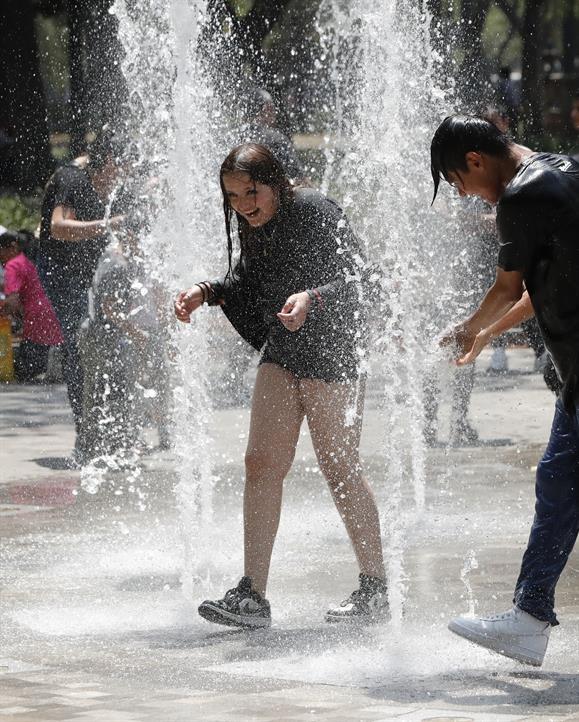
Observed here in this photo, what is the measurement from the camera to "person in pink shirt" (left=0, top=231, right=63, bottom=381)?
531 inches

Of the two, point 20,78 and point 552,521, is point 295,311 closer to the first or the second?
point 552,521

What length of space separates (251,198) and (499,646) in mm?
1758

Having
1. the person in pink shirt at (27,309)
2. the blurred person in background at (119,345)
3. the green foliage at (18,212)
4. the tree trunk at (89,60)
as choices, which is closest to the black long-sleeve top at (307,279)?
the blurred person in background at (119,345)

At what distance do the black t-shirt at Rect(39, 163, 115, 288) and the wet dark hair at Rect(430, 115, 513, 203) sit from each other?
17.9ft

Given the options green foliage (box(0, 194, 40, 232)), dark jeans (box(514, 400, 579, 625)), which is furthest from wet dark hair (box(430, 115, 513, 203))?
green foliage (box(0, 194, 40, 232))

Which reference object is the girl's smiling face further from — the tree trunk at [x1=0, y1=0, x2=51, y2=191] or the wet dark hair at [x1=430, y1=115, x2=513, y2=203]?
the tree trunk at [x1=0, y1=0, x2=51, y2=191]

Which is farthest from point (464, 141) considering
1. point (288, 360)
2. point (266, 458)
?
point (266, 458)

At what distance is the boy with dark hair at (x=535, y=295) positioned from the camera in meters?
4.62

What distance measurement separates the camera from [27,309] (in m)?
13.5

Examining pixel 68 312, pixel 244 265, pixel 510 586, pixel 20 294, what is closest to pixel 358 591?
pixel 510 586

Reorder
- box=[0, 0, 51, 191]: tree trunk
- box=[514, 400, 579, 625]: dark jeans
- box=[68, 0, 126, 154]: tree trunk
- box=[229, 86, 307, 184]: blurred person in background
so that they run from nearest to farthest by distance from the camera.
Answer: box=[514, 400, 579, 625]: dark jeans, box=[229, 86, 307, 184]: blurred person in background, box=[68, 0, 126, 154]: tree trunk, box=[0, 0, 51, 191]: tree trunk

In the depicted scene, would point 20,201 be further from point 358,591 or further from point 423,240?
point 358,591

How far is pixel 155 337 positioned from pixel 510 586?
408 cm

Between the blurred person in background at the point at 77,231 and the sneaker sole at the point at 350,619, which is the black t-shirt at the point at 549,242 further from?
the blurred person in background at the point at 77,231
